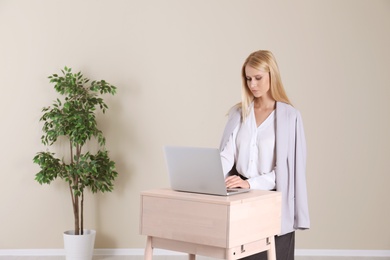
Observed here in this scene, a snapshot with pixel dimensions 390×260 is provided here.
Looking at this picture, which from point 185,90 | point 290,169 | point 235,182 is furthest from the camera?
point 185,90

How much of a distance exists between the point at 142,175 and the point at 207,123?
75 cm

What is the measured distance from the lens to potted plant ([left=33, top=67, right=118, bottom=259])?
18.1 feet

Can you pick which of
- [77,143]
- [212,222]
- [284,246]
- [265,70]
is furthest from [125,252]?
[212,222]

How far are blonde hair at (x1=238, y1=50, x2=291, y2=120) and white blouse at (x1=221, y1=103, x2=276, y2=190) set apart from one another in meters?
0.06

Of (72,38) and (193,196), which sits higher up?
(72,38)

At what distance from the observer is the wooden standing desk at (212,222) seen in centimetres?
262

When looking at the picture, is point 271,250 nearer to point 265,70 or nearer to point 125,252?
point 265,70

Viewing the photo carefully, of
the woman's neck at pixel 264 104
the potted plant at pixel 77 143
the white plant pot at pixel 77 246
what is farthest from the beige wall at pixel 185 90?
the woman's neck at pixel 264 104

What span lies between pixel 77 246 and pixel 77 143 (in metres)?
0.87

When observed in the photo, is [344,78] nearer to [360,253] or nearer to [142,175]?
[360,253]

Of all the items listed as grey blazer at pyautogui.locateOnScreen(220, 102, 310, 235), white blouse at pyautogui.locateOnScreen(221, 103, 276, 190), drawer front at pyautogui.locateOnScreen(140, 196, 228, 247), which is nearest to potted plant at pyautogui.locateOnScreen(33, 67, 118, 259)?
white blouse at pyautogui.locateOnScreen(221, 103, 276, 190)

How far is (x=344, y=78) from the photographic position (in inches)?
231

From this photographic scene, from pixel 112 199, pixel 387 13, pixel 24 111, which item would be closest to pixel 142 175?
pixel 112 199

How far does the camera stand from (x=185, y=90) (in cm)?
589
